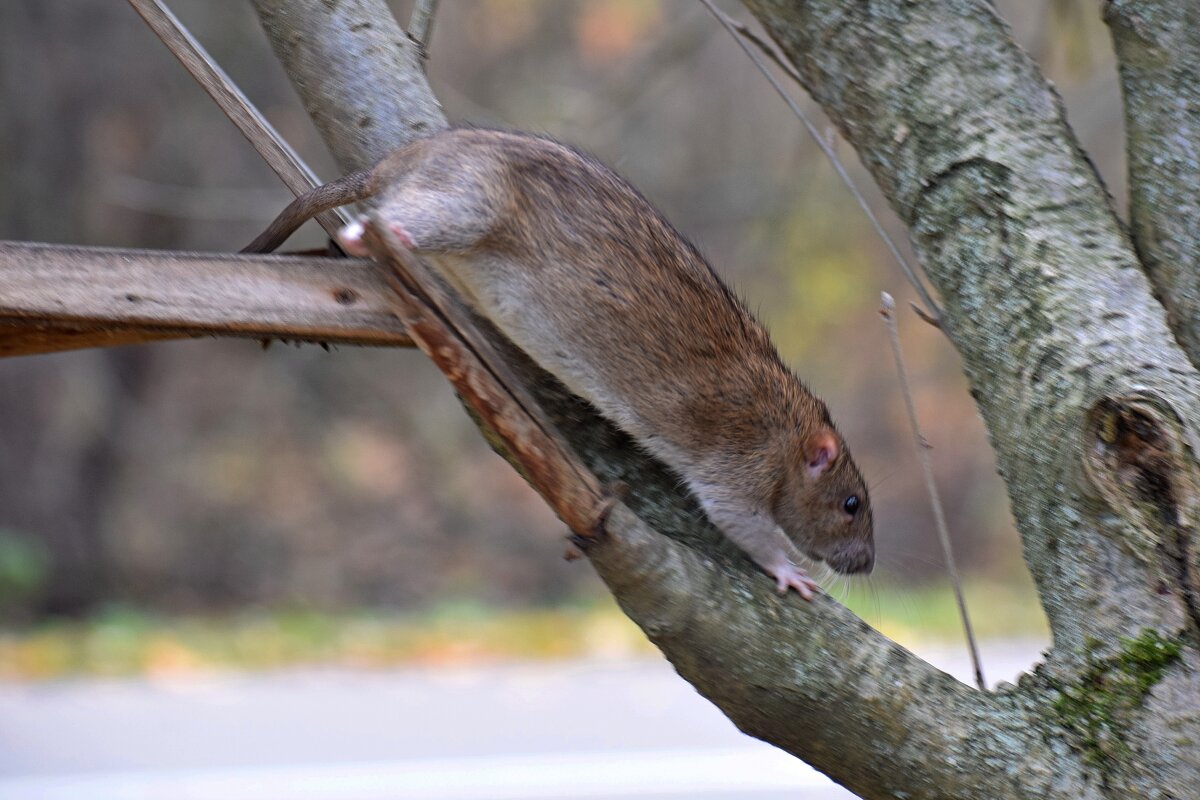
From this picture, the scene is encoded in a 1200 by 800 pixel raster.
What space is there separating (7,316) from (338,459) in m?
12.8

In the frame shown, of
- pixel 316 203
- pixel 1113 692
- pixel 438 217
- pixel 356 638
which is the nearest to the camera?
pixel 1113 692

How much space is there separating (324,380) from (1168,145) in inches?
511

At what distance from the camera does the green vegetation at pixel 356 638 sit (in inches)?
372

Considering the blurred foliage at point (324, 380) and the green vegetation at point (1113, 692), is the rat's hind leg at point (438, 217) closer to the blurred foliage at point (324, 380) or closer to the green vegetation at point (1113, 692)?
the green vegetation at point (1113, 692)

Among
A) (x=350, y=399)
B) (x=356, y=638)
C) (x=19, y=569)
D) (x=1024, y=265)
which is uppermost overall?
(x=1024, y=265)

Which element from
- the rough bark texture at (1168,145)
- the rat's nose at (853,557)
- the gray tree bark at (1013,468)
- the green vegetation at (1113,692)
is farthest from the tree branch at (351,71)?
the rat's nose at (853,557)

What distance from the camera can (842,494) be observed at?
4055mm

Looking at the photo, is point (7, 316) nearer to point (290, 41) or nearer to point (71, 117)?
point (290, 41)

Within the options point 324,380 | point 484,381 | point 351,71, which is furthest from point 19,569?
point 484,381

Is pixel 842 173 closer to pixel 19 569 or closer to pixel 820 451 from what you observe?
pixel 820 451

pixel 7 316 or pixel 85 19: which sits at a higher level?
pixel 7 316

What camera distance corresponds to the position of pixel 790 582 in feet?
6.97

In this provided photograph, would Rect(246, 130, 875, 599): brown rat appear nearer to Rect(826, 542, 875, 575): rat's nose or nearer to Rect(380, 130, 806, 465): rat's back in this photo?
Rect(380, 130, 806, 465): rat's back

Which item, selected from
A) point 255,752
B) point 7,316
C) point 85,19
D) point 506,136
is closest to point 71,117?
point 85,19
